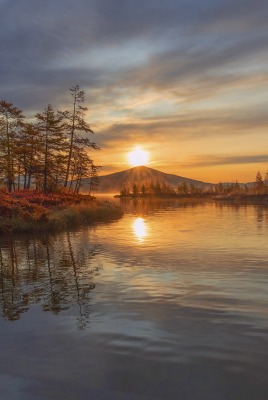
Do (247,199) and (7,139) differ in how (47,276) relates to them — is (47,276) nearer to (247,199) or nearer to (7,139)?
(7,139)

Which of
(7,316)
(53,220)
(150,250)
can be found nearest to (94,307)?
(7,316)

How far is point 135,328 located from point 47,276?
21.1 feet

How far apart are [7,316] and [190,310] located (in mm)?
4736

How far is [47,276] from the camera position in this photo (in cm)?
1449

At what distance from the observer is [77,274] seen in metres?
14.8

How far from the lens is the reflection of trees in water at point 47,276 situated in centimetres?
1088

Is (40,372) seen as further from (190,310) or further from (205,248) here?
(205,248)

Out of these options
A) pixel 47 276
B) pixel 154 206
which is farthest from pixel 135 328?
pixel 154 206

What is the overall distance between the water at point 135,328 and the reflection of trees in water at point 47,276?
4cm

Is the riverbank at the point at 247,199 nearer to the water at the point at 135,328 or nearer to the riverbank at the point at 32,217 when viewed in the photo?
the riverbank at the point at 32,217

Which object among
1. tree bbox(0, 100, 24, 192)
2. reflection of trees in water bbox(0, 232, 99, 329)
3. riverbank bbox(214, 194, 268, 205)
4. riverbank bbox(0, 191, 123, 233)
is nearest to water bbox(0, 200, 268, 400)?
reflection of trees in water bbox(0, 232, 99, 329)

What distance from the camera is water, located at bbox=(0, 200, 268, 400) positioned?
6.41 metres

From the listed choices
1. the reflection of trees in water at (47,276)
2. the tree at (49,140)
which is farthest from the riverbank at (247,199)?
the reflection of trees in water at (47,276)

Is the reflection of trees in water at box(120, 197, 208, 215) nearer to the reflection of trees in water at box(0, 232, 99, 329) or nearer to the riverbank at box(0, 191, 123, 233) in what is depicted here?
the riverbank at box(0, 191, 123, 233)
